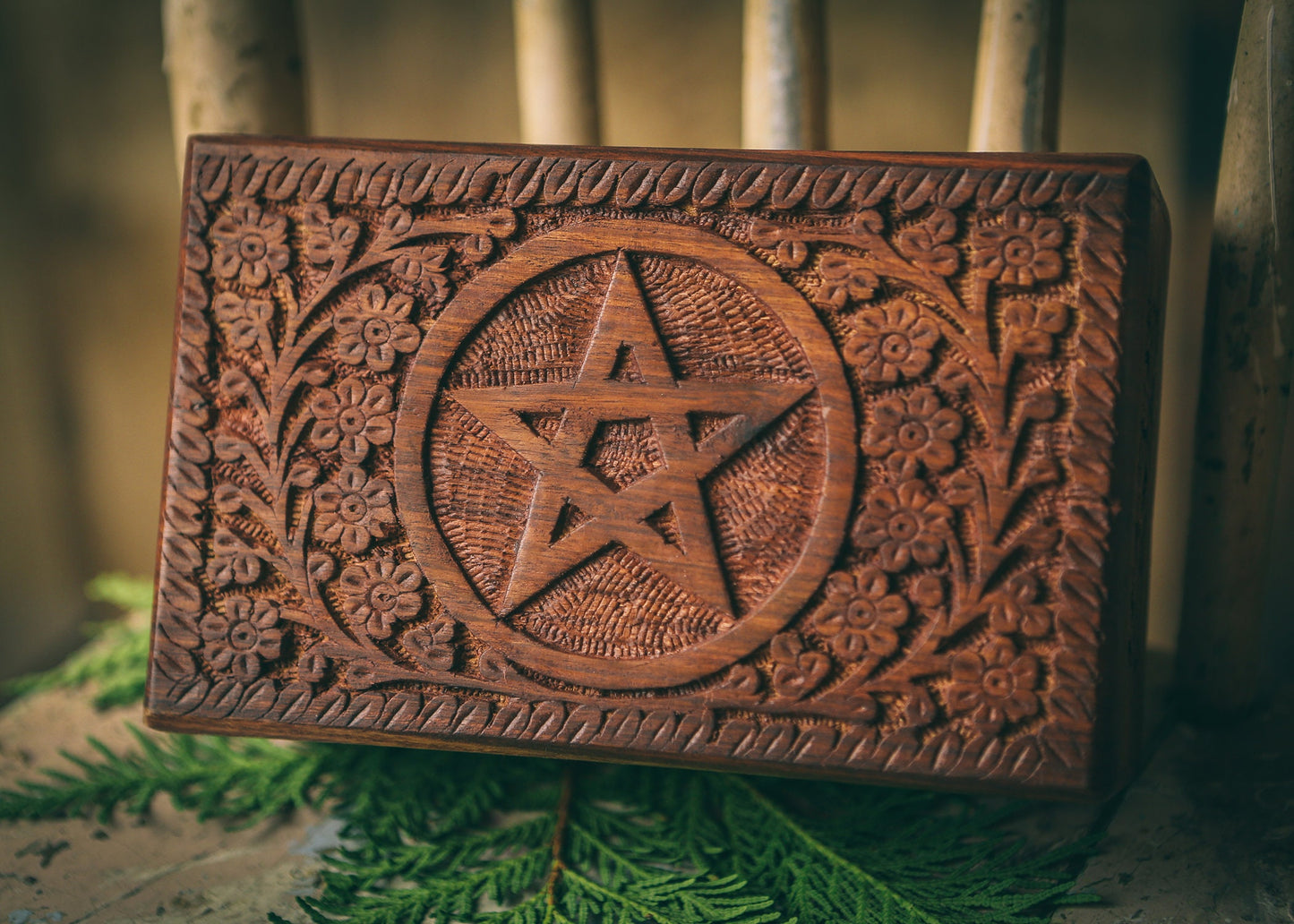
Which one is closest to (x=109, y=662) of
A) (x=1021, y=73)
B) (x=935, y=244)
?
(x=935, y=244)

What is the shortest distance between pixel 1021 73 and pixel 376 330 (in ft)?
2.45

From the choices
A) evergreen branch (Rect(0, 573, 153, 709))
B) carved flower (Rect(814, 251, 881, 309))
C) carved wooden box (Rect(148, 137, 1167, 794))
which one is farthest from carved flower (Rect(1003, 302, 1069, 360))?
evergreen branch (Rect(0, 573, 153, 709))

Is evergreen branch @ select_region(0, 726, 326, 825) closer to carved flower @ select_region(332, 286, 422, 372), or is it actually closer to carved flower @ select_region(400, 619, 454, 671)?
carved flower @ select_region(400, 619, 454, 671)

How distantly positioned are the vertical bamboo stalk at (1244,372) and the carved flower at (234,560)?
3.39ft

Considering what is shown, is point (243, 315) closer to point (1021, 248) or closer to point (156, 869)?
point (156, 869)

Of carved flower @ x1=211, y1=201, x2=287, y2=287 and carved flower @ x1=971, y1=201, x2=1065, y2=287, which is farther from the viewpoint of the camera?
carved flower @ x1=211, y1=201, x2=287, y2=287

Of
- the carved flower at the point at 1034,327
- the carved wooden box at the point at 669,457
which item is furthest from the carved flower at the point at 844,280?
the carved flower at the point at 1034,327

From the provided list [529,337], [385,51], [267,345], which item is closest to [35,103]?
[385,51]

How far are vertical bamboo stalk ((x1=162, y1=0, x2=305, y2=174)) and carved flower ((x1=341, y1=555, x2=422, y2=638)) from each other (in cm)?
57

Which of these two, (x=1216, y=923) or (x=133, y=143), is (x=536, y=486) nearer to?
(x=1216, y=923)

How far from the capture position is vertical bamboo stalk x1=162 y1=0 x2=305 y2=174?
3.28 feet

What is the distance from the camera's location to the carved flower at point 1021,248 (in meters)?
0.74

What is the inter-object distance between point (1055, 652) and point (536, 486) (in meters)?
0.51

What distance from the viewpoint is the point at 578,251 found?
0.81 meters
